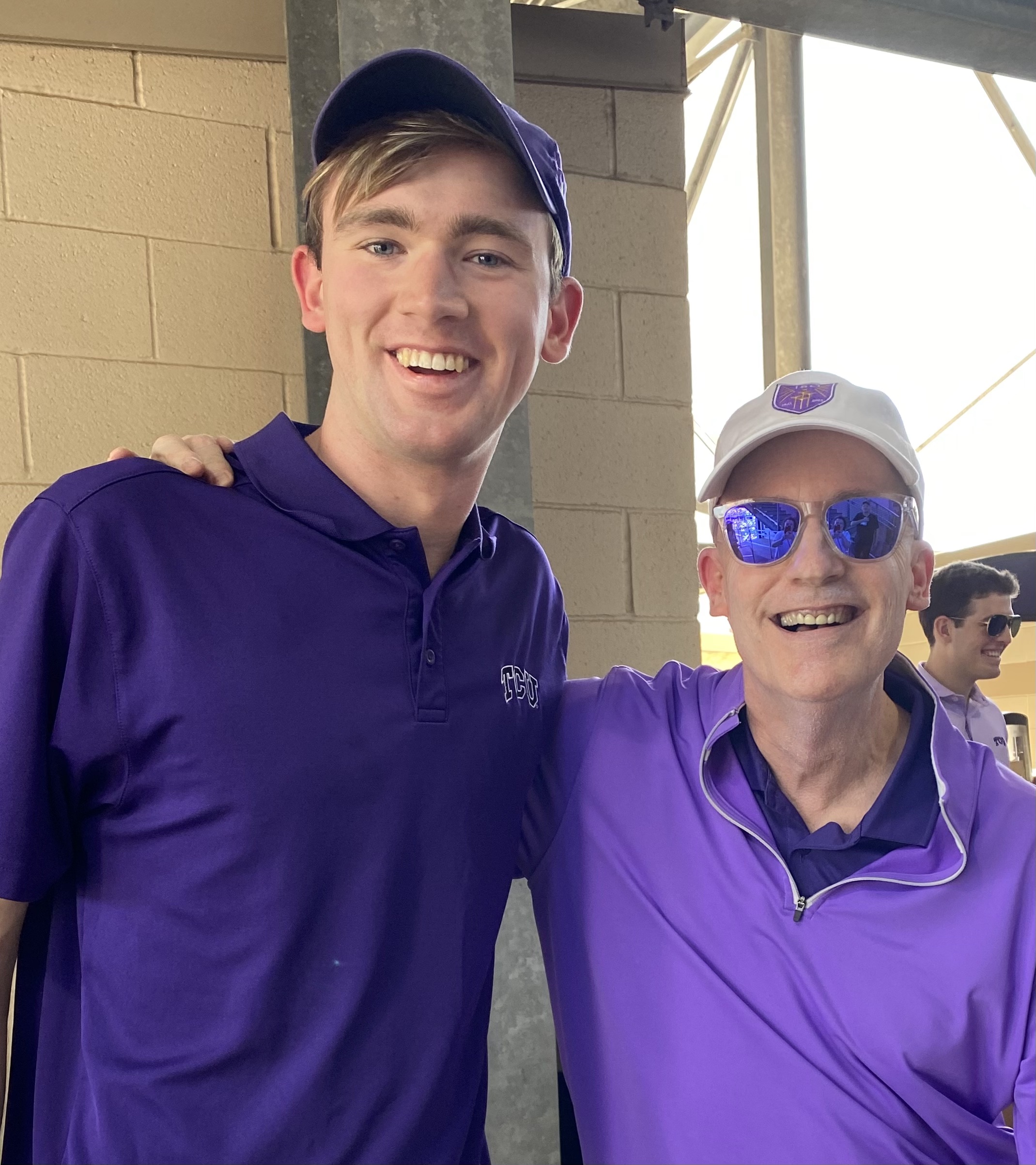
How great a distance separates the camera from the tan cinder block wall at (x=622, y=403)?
10.2ft

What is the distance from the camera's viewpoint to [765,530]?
1521mm

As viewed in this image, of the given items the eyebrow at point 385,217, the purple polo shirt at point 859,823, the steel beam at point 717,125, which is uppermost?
the steel beam at point 717,125

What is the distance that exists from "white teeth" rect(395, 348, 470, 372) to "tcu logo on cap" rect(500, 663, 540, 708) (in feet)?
1.25

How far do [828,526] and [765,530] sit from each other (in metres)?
0.08

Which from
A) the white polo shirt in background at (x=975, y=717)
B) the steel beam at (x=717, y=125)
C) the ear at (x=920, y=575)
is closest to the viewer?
the ear at (x=920, y=575)

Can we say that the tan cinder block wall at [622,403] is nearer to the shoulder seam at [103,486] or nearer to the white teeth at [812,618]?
the white teeth at [812,618]

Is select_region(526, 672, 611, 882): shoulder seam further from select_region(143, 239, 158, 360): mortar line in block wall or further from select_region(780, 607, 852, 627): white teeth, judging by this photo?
select_region(143, 239, 158, 360): mortar line in block wall

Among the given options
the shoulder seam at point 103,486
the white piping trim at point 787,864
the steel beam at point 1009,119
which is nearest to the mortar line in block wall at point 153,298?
the shoulder seam at point 103,486

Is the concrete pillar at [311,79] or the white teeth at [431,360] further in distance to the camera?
Result: the concrete pillar at [311,79]

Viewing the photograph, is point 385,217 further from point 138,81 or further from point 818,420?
point 138,81

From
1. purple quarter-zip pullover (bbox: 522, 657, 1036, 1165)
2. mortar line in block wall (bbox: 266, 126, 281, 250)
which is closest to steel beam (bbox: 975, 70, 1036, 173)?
mortar line in block wall (bbox: 266, 126, 281, 250)

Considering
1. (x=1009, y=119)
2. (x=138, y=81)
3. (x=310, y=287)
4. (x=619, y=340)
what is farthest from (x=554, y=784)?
(x=1009, y=119)

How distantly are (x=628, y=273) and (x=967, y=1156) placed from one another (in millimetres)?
2470

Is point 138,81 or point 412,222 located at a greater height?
point 138,81
